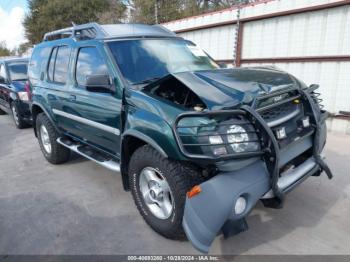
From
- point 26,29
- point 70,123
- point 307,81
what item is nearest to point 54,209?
point 70,123

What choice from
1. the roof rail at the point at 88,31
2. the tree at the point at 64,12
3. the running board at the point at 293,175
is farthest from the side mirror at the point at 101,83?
the tree at the point at 64,12

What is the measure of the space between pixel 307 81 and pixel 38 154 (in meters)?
6.24

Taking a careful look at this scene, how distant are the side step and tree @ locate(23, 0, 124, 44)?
2644cm

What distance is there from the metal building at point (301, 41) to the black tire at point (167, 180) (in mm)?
5192

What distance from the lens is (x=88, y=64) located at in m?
3.88

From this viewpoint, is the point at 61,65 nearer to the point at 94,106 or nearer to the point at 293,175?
the point at 94,106

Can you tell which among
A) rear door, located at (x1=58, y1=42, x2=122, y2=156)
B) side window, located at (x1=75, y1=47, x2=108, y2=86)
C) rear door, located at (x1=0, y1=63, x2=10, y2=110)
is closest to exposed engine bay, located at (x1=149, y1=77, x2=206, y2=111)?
rear door, located at (x1=58, y1=42, x2=122, y2=156)

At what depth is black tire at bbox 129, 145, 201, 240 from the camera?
104 inches

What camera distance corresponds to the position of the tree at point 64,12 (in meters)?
29.5

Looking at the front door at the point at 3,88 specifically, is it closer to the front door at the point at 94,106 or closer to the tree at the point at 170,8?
the front door at the point at 94,106

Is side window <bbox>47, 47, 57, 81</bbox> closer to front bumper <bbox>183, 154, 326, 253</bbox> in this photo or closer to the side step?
the side step

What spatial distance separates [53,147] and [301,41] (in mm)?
6009

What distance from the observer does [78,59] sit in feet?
13.5

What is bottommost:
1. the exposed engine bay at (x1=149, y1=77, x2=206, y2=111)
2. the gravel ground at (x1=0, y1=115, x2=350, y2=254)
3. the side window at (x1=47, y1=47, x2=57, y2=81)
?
the gravel ground at (x1=0, y1=115, x2=350, y2=254)
